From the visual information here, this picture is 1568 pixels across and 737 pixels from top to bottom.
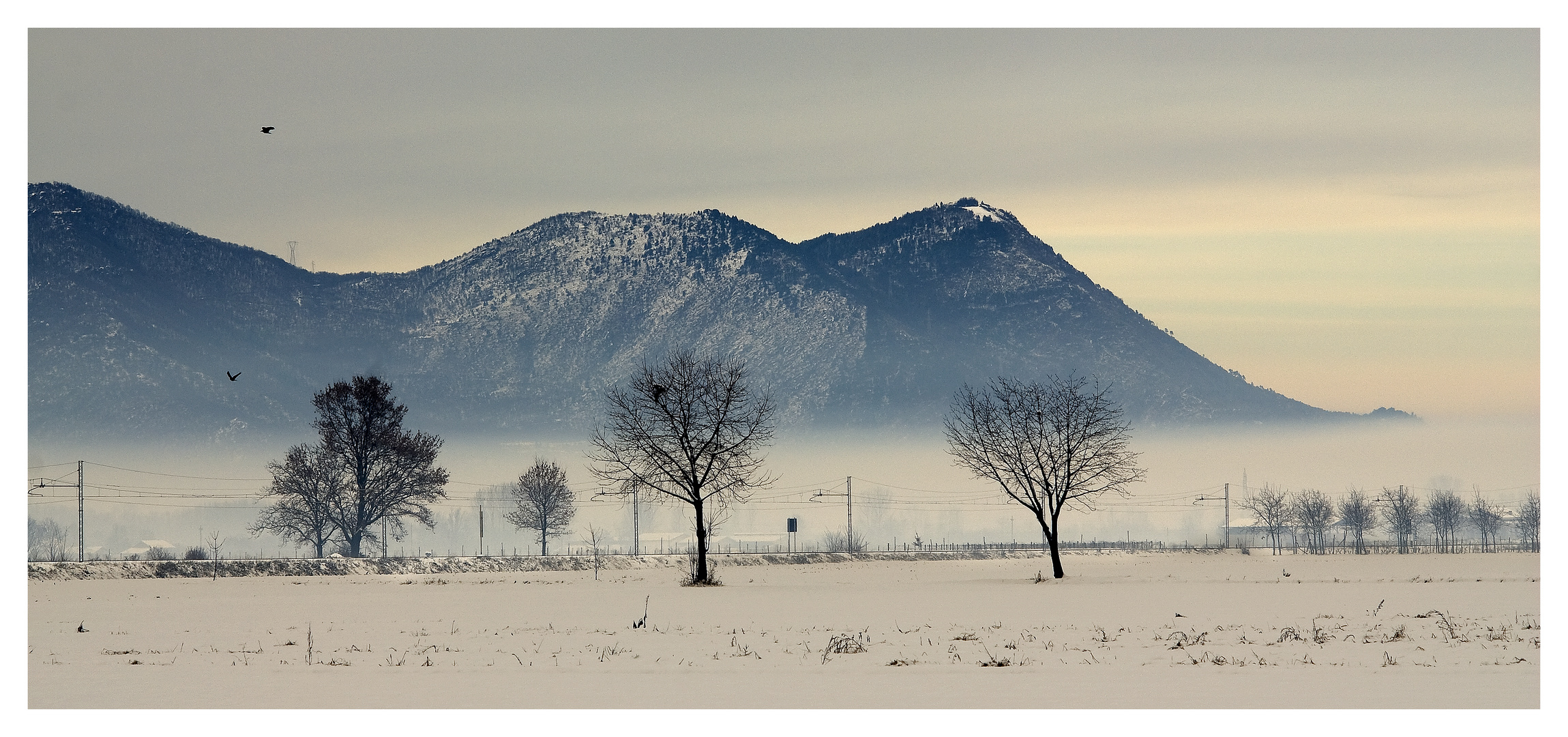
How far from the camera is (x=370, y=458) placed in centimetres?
9588

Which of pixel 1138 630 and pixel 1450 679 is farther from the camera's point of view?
pixel 1138 630

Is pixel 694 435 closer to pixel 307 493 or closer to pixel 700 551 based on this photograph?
pixel 700 551

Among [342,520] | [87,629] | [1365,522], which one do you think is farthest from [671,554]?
[1365,522]

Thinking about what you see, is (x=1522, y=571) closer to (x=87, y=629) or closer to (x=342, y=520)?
(x=87, y=629)

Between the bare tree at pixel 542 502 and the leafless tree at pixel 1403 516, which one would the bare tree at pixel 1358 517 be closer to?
the leafless tree at pixel 1403 516

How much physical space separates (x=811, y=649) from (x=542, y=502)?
9914 cm

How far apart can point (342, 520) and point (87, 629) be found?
65.5 m

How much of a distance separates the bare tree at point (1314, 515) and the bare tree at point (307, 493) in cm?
11173

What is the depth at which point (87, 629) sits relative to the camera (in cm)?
3253

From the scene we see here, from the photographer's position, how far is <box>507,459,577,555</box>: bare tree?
405 ft

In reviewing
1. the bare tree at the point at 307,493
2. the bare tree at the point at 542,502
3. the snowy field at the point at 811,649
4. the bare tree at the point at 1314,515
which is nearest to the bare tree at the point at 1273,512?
the bare tree at the point at 1314,515

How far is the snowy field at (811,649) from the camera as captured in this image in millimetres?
20344

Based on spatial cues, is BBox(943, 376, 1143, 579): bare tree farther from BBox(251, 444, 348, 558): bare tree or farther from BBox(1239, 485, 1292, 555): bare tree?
BBox(1239, 485, 1292, 555): bare tree

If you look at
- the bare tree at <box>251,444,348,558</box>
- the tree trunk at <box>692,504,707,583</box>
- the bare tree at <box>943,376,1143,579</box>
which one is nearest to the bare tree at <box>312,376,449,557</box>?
the bare tree at <box>251,444,348,558</box>
